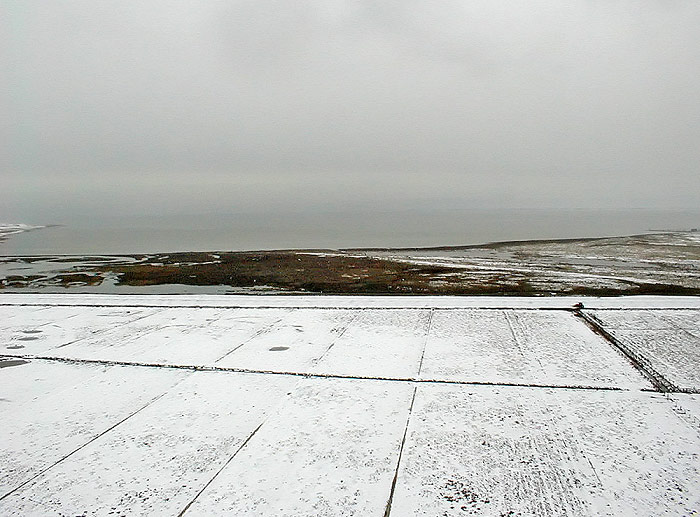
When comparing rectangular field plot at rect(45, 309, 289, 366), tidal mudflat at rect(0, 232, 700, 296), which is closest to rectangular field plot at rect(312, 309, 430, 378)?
rectangular field plot at rect(45, 309, 289, 366)

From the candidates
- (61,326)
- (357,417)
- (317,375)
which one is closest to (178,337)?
(61,326)

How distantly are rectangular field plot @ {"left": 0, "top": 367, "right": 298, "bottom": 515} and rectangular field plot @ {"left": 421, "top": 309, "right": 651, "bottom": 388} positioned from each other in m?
1.88

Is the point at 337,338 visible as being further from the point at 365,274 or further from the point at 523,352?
the point at 365,274

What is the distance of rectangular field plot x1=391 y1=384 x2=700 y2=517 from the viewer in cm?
275

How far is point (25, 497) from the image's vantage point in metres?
2.90

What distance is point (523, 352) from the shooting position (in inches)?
211

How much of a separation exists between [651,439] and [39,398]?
5210 millimetres

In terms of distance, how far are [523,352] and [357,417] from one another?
2.45m

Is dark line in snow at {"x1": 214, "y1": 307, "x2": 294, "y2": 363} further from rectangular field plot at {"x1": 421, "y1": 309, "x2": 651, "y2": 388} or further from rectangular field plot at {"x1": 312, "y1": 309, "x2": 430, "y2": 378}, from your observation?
rectangular field plot at {"x1": 421, "y1": 309, "x2": 651, "y2": 388}

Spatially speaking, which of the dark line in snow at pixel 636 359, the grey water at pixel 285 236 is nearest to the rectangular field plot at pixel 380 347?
the dark line in snow at pixel 636 359

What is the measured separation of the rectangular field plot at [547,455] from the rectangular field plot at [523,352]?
1.15 feet

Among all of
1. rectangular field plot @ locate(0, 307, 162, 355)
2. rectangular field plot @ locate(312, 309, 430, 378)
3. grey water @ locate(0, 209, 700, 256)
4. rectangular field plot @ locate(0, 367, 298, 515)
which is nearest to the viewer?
rectangular field plot @ locate(0, 367, 298, 515)

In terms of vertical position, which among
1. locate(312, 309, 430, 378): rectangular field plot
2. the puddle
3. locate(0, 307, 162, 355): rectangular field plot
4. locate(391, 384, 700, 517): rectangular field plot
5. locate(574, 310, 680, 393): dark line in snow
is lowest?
locate(391, 384, 700, 517): rectangular field plot

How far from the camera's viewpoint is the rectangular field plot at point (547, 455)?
275 centimetres
